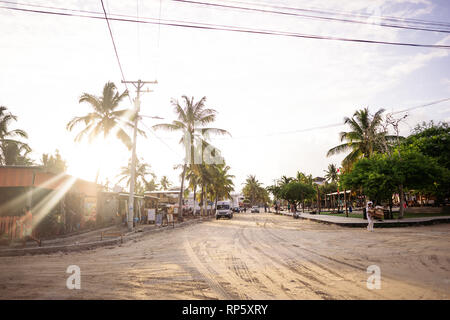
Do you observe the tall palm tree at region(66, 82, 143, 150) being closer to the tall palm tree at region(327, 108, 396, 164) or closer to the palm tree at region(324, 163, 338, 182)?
the tall palm tree at region(327, 108, 396, 164)

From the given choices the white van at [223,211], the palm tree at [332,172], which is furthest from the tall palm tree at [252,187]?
the white van at [223,211]

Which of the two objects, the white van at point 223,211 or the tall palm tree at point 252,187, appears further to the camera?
the tall palm tree at point 252,187

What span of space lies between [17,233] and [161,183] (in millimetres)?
72179

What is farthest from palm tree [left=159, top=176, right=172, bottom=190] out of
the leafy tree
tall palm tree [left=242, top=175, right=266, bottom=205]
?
the leafy tree

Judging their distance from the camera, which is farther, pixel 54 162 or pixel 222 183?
pixel 222 183

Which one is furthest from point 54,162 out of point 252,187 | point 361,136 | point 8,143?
point 252,187

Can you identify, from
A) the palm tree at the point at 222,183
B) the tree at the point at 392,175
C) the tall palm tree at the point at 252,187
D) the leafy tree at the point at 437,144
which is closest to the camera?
the tree at the point at 392,175

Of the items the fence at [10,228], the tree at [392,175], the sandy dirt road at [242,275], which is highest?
the tree at [392,175]

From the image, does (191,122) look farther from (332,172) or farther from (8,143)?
(332,172)

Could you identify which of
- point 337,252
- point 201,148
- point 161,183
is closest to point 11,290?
point 337,252

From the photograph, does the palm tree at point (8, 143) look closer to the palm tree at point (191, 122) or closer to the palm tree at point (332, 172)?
the palm tree at point (191, 122)

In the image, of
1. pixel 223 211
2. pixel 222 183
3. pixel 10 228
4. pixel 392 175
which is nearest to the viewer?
pixel 10 228

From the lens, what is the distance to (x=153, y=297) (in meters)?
4.32

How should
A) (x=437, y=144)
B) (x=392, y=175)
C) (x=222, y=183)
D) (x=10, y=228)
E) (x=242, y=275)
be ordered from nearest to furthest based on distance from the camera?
(x=242, y=275), (x=10, y=228), (x=392, y=175), (x=437, y=144), (x=222, y=183)
